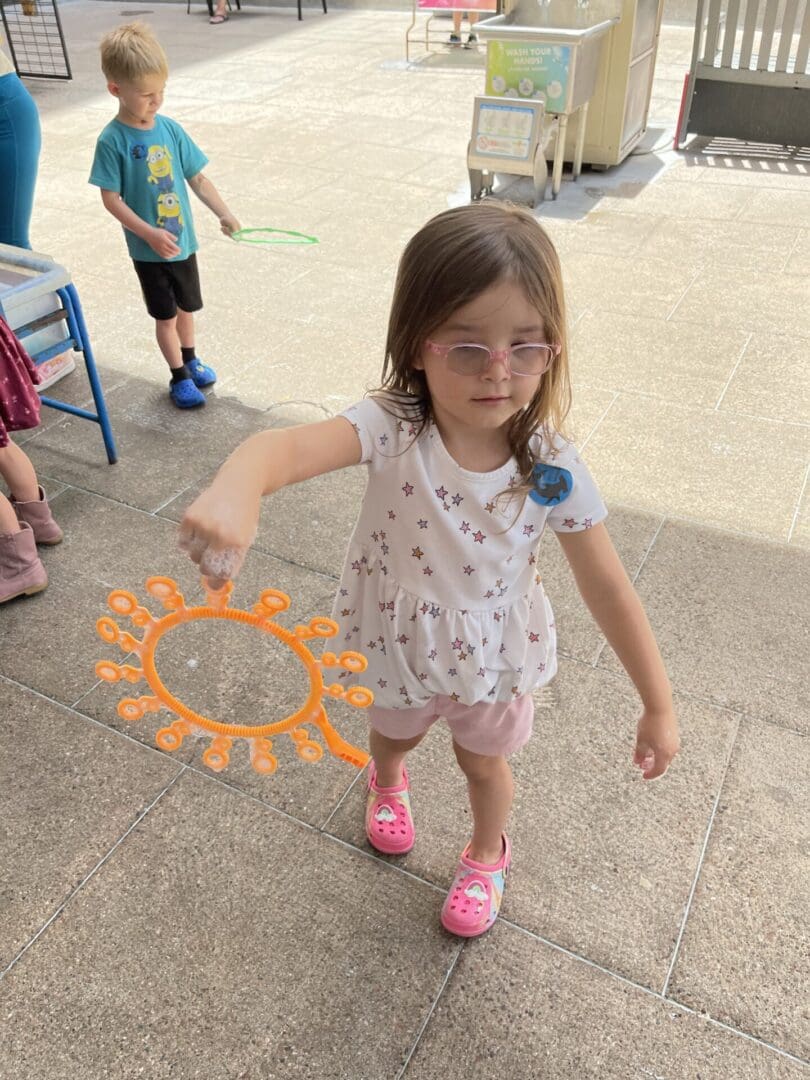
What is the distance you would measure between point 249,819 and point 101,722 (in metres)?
0.53

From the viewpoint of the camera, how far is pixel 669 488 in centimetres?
329

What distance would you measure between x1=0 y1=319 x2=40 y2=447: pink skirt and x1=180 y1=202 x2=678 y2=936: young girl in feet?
5.04

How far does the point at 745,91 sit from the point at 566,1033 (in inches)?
279

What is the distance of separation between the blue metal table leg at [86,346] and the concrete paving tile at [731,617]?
2.01 m

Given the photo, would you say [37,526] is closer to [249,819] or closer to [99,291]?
[249,819]

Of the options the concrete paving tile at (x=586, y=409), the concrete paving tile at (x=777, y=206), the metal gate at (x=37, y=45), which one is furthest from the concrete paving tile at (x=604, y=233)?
the metal gate at (x=37, y=45)

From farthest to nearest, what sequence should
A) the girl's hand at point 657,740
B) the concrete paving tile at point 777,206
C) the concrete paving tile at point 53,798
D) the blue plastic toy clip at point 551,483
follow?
the concrete paving tile at point 777,206 → the concrete paving tile at point 53,798 → the girl's hand at point 657,740 → the blue plastic toy clip at point 551,483

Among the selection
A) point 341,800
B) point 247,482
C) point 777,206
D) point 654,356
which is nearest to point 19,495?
point 341,800

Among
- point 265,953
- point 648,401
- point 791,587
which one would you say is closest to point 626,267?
point 648,401

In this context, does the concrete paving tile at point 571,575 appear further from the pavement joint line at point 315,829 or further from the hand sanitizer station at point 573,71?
the hand sanitizer station at point 573,71

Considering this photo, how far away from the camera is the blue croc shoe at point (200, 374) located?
3895 millimetres

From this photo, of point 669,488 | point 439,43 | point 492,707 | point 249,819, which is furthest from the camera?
point 439,43

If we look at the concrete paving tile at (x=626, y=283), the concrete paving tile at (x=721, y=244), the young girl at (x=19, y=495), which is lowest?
the concrete paving tile at (x=721, y=244)

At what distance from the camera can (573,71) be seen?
18.1 feet
